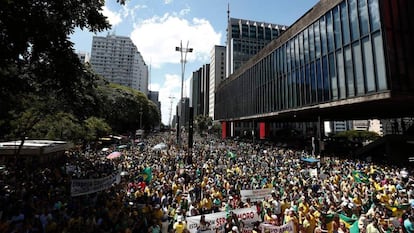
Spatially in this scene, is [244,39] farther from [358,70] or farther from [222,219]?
[222,219]

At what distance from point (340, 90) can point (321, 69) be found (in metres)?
4.28

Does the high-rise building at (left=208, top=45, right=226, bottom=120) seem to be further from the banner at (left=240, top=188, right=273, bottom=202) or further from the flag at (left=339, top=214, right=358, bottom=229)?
the flag at (left=339, top=214, right=358, bottom=229)

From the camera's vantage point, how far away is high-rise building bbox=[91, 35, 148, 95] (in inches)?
6417

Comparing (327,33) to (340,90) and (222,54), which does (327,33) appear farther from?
(222,54)

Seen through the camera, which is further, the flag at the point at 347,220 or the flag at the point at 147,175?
the flag at the point at 147,175

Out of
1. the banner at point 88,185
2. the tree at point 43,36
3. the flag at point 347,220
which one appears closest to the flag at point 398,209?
the flag at point 347,220

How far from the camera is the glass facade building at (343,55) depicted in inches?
773

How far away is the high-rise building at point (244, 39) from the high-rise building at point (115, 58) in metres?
80.2

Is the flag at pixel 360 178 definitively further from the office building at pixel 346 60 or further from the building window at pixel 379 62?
the building window at pixel 379 62

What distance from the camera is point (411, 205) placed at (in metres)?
10.5

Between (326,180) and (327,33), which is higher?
(327,33)

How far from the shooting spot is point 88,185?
1168 cm

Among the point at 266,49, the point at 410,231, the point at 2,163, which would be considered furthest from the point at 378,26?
the point at 2,163

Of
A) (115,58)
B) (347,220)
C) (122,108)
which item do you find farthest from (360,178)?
(115,58)
